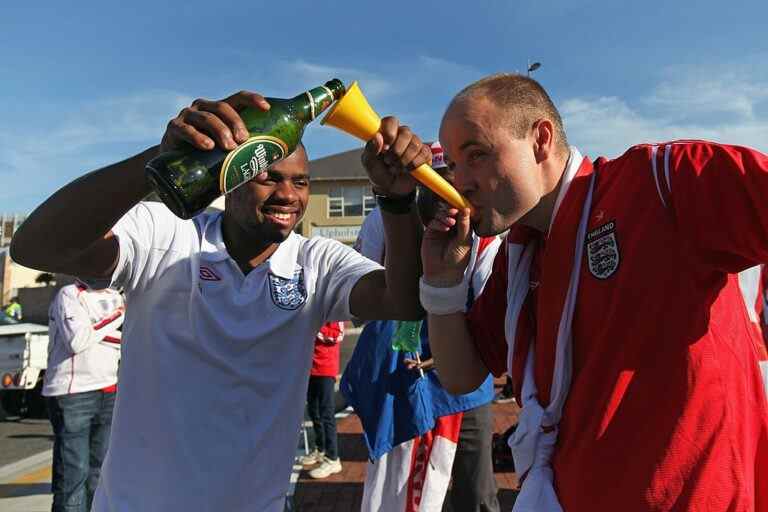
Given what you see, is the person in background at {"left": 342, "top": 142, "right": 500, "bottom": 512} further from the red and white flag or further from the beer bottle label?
the beer bottle label

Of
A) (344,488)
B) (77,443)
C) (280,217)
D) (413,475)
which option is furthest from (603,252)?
(344,488)

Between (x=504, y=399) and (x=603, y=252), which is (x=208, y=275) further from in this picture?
(x=504, y=399)

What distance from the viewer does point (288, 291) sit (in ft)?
7.31

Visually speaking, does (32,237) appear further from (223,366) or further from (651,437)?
(651,437)

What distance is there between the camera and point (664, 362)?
4.86 feet

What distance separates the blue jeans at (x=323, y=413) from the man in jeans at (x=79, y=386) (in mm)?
1881

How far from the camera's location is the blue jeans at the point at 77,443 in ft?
15.1

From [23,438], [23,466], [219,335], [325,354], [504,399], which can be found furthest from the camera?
[504,399]

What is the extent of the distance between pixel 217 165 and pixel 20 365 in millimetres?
8921

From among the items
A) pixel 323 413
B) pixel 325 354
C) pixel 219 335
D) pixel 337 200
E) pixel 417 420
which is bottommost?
pixel 323 413

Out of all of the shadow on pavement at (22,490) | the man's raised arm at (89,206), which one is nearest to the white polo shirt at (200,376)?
the man's raised arm at (89,206)

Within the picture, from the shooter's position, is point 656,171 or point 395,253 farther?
point 395,253

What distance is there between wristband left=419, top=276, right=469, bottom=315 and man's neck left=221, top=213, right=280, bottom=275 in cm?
70

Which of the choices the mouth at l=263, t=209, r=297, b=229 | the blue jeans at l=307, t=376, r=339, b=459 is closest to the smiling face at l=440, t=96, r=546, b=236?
the mouth at l=263, t=209, r=297, b=229
